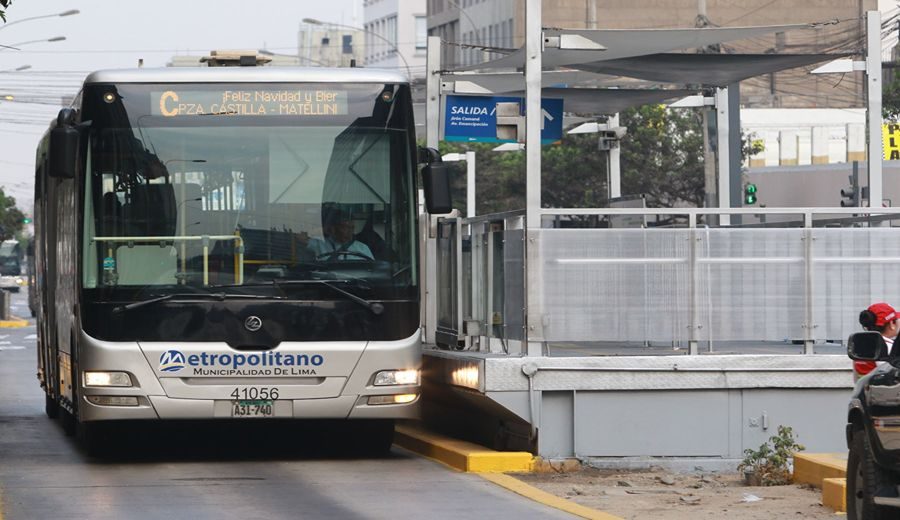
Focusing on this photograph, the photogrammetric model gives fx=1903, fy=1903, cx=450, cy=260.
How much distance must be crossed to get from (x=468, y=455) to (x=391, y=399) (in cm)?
83

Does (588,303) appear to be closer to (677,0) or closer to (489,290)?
(489,290)

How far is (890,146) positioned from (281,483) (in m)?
57.0

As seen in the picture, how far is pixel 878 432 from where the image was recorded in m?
9.67

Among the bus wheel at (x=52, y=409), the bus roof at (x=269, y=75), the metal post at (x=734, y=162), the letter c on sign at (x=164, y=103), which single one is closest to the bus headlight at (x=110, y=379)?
the letter c on sign at (x=164, y=103)

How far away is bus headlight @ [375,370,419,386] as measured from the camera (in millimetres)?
15453

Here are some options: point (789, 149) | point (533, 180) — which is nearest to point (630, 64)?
point (533, 180)

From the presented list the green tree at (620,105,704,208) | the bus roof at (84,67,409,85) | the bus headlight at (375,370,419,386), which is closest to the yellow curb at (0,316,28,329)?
the green tree at (620,105,704,208)

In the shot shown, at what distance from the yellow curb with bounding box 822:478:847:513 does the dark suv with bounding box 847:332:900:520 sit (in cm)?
198

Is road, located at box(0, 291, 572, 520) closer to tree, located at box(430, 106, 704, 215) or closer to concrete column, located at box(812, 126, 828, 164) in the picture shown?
tree, located at box(430, 106, 704, 215)

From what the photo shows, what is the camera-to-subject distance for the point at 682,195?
71438 millimetres

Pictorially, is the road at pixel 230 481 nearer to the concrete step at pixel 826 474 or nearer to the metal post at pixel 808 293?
the concrete step at pixel 826 474

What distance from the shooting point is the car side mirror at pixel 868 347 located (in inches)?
380

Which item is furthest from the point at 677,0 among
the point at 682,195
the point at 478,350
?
the point at 478,350

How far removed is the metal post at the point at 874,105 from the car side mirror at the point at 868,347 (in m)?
10.9
